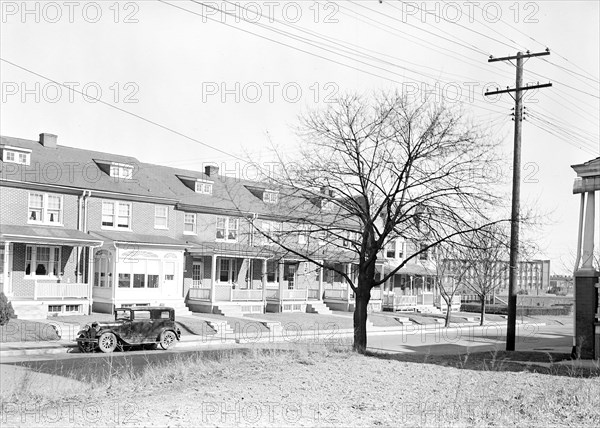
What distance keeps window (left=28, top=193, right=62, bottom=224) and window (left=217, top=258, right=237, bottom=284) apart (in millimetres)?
11249

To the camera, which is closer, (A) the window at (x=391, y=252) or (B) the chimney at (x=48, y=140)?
(B) the chimney at (x=48, y=140)

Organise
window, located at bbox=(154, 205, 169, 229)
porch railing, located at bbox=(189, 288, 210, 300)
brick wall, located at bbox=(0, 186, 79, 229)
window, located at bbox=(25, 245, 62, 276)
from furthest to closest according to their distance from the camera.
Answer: porch railing, located at bbox=(189, 288, 210, 300) < window, located at bbox=(154, 205, 169, 229) < window, located at bbox=(25, 245, 62, 276) < brick wall, located at bbox=(0, 186, 79, 229)

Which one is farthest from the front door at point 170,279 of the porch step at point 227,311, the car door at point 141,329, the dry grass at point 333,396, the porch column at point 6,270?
the dry grass at point 333,396

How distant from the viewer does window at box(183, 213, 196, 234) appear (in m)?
41.6

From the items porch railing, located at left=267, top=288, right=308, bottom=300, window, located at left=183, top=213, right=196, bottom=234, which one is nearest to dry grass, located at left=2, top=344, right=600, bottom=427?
window, located at left=183, top=213, right=196, bottom=234

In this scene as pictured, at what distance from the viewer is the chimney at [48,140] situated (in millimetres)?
38125

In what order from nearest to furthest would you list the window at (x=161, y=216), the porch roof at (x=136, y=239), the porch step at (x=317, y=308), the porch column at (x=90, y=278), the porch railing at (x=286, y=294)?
the porch column at (x=90, y=278) < the porch roof at (x=136, y=239) < the window at (x=161, y=216) < the porch railing at (x=286, y=294) < the porch step at (x=317, y=308)

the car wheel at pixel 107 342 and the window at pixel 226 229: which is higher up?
the window at pixel 226 229

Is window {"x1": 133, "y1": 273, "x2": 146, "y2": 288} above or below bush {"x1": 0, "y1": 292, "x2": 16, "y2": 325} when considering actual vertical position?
above

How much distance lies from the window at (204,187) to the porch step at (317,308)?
32.2ft

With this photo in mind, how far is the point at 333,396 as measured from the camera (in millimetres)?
10688

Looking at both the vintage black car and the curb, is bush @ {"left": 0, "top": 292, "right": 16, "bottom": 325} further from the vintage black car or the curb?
the vintage black car

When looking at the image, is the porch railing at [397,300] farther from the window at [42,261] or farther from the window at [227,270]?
the window at [42,261]

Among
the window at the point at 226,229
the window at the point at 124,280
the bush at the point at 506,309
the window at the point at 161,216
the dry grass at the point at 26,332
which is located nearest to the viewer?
the dry grass at the point at 26,332
